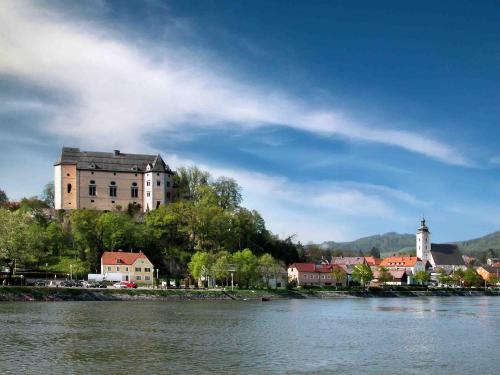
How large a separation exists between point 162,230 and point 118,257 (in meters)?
11.7

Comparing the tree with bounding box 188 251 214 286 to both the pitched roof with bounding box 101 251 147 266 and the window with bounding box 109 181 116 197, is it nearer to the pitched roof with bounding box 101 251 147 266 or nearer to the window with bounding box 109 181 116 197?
the pitched roof with bounding box 101 251 147 266

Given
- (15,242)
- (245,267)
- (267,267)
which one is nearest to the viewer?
(15,242)

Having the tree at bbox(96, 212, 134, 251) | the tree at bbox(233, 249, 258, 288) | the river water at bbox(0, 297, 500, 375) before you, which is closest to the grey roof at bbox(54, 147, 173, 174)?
the tree at bbox(96, 212, 134, 251)

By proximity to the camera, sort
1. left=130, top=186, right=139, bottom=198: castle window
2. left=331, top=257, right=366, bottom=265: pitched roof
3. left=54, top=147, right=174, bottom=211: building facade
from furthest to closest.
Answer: left=331, top=257, right=366, bottom=265: pitched roof < left=130, top=186, right=139, bottom=198: castle window < left=54, top=147, right=174, bottom=211: building facade

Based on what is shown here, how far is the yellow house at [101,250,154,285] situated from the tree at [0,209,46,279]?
15872 mm

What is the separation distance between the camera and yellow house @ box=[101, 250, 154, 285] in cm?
10638

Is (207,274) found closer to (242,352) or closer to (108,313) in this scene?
(108,313)

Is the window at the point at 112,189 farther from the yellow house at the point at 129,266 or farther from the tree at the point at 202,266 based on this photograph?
the tree at the point at 202,266

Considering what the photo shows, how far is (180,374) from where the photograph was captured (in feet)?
98.8

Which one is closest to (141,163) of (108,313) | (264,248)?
(264,248)

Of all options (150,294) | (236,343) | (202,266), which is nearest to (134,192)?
(202,266)

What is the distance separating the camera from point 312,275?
138 m

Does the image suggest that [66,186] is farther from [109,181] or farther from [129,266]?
[129,266]

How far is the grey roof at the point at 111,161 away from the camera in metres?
129
